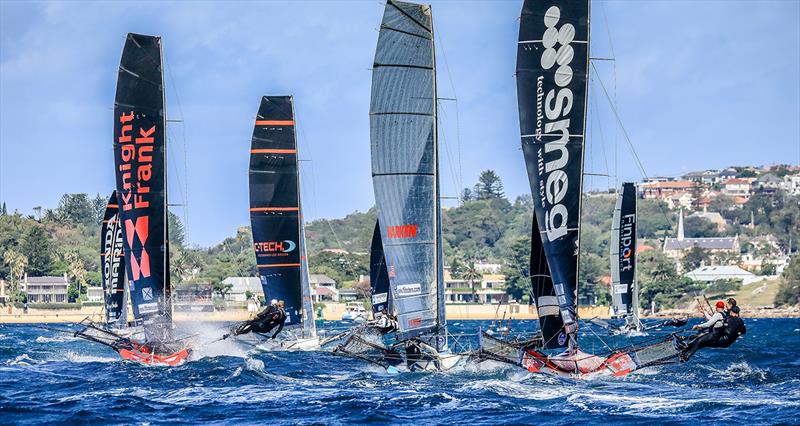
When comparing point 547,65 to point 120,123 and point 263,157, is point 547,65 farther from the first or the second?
point 263,157

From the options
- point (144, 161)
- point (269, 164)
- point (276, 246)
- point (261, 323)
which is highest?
point (269, 164)

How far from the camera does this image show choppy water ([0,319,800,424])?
26.8 metres

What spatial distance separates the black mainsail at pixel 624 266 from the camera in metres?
60.9

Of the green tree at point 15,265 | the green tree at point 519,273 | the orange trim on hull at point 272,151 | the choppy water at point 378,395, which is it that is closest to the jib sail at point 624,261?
the orange trim on hull at point 272,151

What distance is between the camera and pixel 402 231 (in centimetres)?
3497

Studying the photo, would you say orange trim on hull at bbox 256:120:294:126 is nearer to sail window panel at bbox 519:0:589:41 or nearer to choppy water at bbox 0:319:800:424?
choppy water at bbox 0:319:800:424

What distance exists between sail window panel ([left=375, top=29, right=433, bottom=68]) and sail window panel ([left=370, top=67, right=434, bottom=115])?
199 millimetres

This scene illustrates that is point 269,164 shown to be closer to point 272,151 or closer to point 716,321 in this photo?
point 272,151

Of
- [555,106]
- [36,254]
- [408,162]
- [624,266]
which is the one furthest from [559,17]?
[36,254]

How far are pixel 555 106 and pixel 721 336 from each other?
23.6 feet

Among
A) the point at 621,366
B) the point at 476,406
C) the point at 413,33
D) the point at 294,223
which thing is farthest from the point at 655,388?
the point at 294,223

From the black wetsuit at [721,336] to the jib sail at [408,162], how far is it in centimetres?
752

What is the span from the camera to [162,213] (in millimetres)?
40531

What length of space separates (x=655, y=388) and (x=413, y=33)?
11947 millimetres
